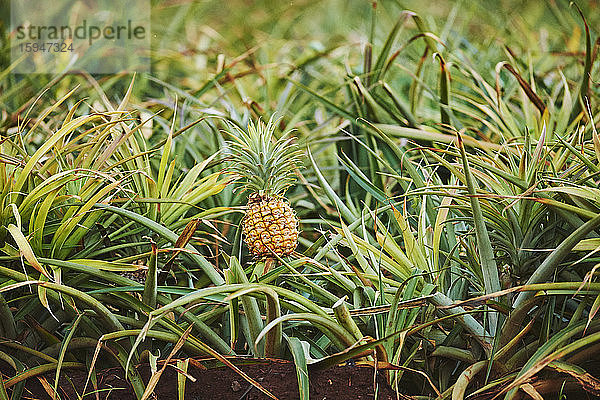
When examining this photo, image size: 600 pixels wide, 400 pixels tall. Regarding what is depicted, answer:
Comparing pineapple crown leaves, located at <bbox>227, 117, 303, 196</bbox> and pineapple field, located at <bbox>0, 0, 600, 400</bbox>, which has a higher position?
pineapple crown leaves, located at <bbox>227, 117, 303, 196</bbox>

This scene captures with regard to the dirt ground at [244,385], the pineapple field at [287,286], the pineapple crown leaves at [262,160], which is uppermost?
the pineapple crown leaves at [262,160]

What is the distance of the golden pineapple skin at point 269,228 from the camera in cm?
83

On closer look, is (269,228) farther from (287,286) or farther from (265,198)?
(287,286)

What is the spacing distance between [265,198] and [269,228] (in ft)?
0.17

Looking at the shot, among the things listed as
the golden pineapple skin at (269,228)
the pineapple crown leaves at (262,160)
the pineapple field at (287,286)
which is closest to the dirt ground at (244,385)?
the pineapple field at (287,286)

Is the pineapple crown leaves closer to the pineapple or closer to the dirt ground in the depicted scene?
the pineapple

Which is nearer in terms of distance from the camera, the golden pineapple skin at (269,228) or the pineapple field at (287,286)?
the pineapple field at (287,286)

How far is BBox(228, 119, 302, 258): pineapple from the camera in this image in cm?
83

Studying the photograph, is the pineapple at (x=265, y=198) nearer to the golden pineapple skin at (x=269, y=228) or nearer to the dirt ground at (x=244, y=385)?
the golden pineapple skin at (x=269, y=228)

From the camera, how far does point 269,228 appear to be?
2.72ft

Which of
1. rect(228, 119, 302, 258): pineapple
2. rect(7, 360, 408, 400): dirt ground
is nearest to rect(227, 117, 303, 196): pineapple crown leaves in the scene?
rect(228, 119, 302, 258): pineapple

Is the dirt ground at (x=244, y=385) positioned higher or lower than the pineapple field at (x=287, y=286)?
lower

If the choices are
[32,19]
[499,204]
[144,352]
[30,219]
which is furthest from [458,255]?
[32,19]

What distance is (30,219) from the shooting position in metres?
0.82
